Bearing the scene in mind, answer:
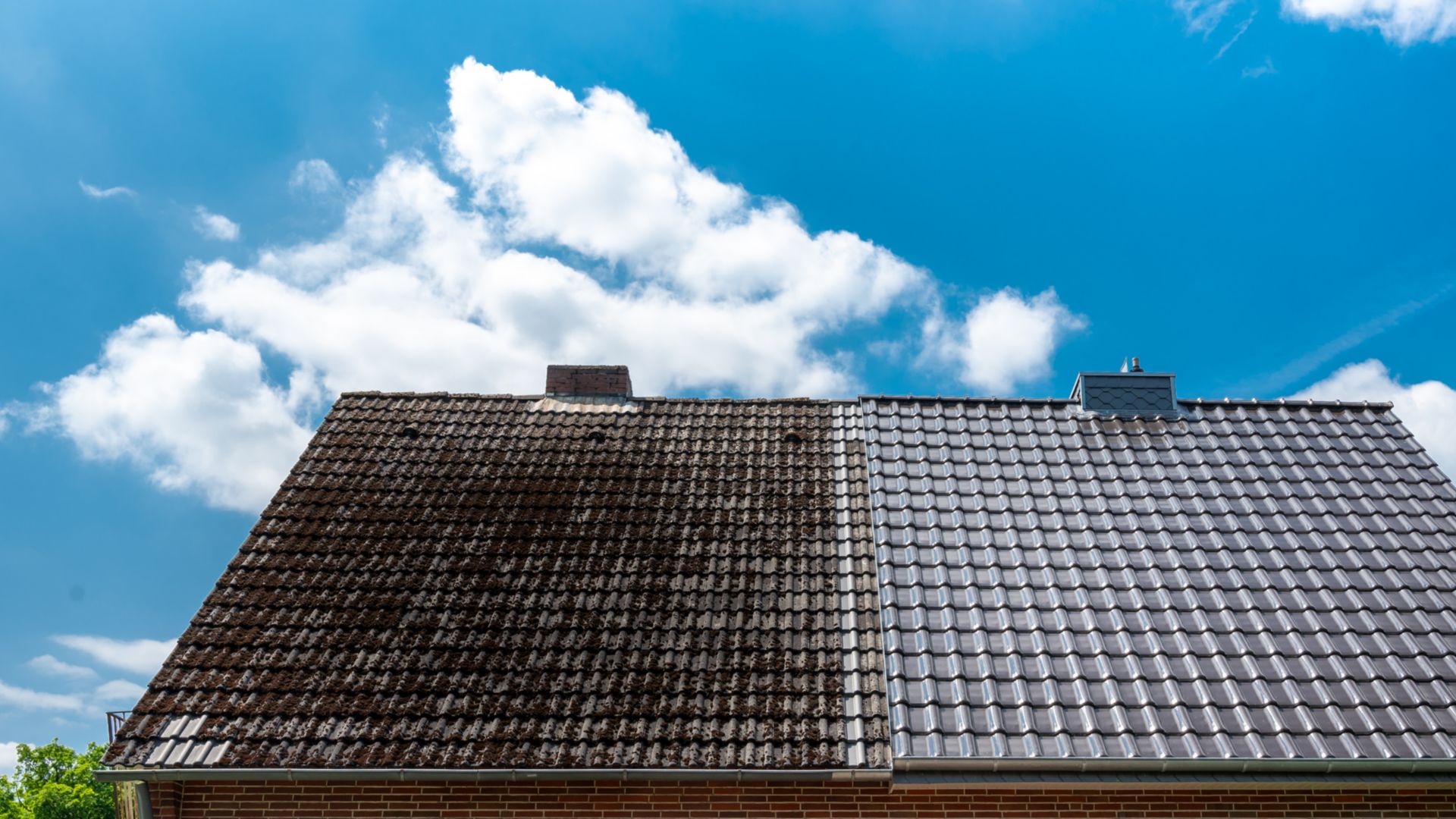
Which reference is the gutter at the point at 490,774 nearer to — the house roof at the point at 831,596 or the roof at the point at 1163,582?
the house roof at the point at 831,596

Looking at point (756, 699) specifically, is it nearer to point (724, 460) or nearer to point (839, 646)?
point (839, 646)

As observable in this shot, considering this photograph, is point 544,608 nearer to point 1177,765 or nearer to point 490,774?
point 490,774

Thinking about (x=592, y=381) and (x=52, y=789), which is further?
(x=52, y=789)

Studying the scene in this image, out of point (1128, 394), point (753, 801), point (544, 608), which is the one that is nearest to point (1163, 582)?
point (1128, 394)

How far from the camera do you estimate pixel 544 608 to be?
8.30m

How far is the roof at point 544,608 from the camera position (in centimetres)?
704

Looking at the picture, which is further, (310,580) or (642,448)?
(642,448)

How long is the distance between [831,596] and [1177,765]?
297 centimetres

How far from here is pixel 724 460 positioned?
34.4 ft

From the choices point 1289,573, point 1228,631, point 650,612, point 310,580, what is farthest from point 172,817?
point 1289,573

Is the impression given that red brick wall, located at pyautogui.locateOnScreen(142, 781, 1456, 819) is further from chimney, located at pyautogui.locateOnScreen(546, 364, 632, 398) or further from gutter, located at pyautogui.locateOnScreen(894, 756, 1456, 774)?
chimney, located at pyautogui.locateOnScreen(546, 364, 632, 398)

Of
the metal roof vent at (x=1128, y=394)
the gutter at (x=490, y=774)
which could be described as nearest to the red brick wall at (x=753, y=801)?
the gutter at (x=490, y=774)

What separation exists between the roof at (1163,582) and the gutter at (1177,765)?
52 millimetres

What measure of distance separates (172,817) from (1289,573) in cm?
975
